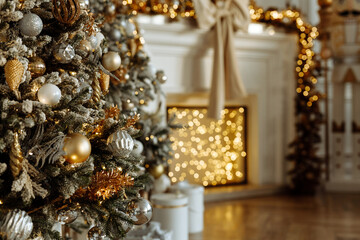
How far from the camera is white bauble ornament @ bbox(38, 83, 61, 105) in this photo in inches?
59.6

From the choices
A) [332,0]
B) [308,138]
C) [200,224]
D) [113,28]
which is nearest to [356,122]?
[308,138]

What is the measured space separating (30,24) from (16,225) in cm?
62

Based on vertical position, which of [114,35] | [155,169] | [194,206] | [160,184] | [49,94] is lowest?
[194,206]

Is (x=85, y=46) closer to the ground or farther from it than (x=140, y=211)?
farther from it

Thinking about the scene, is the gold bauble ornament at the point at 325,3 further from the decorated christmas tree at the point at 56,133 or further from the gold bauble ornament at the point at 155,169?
the decorated christmas tree at the point at 56,133

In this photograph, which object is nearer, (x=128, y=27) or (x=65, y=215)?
(x=65, y=215)

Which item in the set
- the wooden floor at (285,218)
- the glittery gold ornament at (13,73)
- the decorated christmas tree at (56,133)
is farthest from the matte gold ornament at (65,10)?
the wooden floor at (285,218)

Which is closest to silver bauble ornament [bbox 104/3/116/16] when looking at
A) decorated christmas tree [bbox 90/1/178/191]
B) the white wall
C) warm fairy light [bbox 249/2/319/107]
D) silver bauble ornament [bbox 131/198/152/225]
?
decorated christmas tree [bbox 90/1/178/191]

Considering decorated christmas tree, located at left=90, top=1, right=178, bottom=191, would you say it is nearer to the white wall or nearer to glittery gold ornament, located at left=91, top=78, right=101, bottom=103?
glittery gold ornament, located at left=91, top=78, right=101, bottom=103

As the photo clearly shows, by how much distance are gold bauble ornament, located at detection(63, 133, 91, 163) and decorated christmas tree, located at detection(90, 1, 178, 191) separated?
3.66 ft

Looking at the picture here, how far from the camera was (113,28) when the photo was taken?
290 centimetres

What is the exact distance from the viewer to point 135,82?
299 centimetres

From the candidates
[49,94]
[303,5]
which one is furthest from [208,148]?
[49,94]

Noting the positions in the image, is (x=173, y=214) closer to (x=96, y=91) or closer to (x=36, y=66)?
(x=96, y=91)
